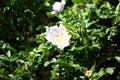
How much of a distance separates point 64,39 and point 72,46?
0.08 m

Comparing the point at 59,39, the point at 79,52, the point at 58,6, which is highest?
the point at 58,6

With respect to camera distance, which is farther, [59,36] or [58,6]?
[58,6]

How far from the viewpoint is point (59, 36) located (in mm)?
2855

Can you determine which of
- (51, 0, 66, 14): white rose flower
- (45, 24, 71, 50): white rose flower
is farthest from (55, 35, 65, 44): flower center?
(51, 0, 66, 14): white rose flower

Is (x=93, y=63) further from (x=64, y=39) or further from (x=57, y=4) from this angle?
(x=57, y=4)

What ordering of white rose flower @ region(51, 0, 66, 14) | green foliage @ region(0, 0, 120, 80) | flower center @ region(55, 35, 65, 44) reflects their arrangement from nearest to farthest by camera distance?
green foliage @ region(0, 0, 120, 80) < flower center @ region(55, 35, 65, 44) < white rose flower @ region(51, 0, 66, 14)

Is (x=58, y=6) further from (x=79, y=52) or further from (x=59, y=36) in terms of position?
(x=79, y=52)

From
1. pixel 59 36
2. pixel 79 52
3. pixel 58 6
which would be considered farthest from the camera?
pixel 58 6

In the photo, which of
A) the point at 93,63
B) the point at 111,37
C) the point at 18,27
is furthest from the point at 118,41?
the point at 18,27

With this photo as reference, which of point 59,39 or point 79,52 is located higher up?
point 59,39

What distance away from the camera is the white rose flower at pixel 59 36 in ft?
8.88

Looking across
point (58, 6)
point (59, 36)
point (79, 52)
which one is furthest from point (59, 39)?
point (58, 6)

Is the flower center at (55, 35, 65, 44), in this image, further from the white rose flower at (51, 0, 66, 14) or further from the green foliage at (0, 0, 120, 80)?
the white rose flower at (51, 0, 66, 14)

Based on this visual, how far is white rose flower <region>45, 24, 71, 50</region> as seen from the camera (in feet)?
8.88
